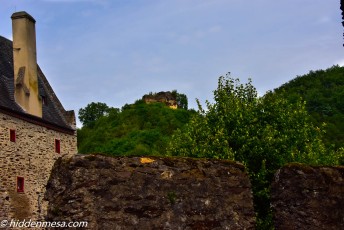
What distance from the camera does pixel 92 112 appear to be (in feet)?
292

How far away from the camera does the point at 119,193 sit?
6227mm

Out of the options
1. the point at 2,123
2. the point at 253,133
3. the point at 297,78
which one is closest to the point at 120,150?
the point at 2,123

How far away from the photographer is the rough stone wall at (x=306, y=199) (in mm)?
6449

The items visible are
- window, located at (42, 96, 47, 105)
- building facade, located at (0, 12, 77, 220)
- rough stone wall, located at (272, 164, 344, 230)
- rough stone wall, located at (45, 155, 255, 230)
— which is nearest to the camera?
rough stone wall, located at (45, 155, 255, 230)

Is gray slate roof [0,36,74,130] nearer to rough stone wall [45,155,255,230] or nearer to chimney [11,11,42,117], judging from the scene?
chimney [11,11,42,117]

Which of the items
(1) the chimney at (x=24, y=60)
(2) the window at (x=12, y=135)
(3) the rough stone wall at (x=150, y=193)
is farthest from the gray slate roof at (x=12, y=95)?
(3) the rough stone wall at (x=150, y=193)

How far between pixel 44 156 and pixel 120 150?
26131 mm

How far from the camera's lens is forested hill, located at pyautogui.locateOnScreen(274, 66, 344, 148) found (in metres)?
54.6

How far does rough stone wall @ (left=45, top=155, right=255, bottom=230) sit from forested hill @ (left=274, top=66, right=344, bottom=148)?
124 ft

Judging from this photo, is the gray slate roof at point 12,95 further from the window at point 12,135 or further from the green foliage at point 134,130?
the green foliage at point 134,130

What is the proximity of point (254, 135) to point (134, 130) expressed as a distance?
144ft

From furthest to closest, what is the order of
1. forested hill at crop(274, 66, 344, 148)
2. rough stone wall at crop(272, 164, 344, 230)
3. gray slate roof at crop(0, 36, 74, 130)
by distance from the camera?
forested hill at crop(274, 66, 344, 148), gray slate roof at crop(0, 36, 74, 130), rough stone wall at crop(272, 164, 344, 230)

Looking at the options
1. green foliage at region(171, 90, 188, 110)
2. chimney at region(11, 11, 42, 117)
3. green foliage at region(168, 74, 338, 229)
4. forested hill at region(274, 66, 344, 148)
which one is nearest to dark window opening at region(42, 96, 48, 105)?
chimney at region(11, 11, 42, 117)

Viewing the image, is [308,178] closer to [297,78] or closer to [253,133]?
[253,133]
